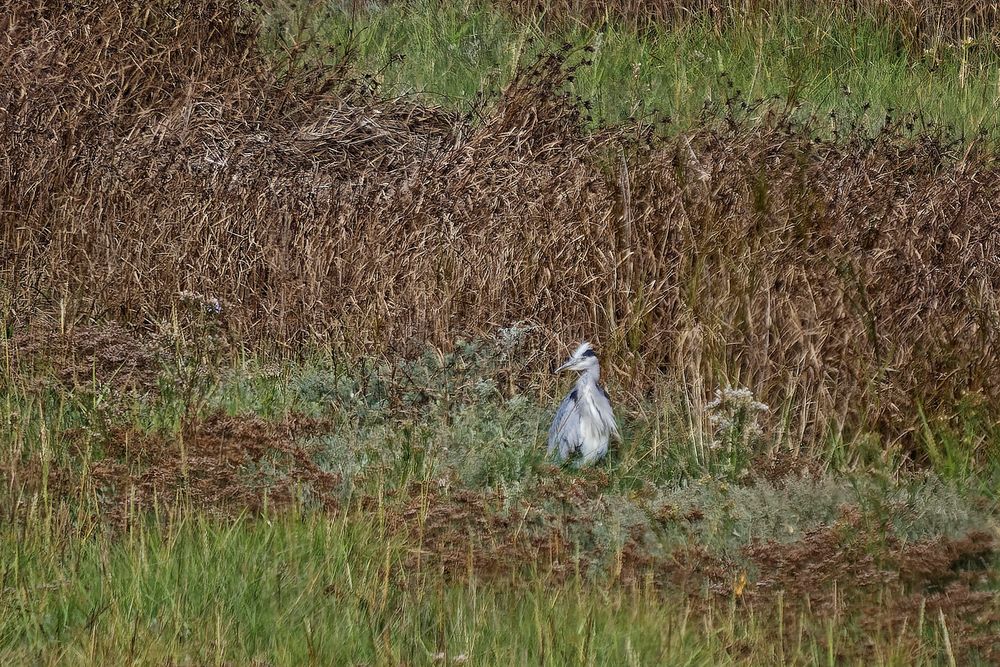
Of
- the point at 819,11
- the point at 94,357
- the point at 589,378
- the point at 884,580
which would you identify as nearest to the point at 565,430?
the point at 589,378

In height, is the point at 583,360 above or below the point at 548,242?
below

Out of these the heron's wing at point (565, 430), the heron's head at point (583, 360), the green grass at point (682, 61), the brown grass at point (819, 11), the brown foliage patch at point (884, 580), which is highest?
the brown grass at point (819, 11)

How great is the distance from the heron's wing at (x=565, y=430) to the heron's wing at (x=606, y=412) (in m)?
0.08

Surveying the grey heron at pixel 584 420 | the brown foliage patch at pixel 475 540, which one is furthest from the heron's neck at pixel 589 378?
the brown foliage patch at pixel 475 540

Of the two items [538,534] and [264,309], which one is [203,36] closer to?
[264,309]

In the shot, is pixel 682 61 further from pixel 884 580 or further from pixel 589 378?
pixel 884 580

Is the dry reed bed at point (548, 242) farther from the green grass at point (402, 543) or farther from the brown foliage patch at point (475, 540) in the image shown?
the brown foliage patch at point (475, 540)

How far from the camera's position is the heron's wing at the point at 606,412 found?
421 centimetres

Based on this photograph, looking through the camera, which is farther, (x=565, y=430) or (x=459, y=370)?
(x=459, y=370)

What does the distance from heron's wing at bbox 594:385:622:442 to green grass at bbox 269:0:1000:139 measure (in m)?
3.52

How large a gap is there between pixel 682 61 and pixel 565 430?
515 cm

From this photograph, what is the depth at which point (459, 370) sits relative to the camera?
4.52 meters

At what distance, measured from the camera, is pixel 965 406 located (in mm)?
4062

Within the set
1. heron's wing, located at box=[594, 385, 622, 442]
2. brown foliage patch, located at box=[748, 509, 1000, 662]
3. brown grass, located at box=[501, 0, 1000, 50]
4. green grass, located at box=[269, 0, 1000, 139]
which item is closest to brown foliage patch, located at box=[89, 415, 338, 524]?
heron's wing, located at box=[594, 385, 622, 442]
